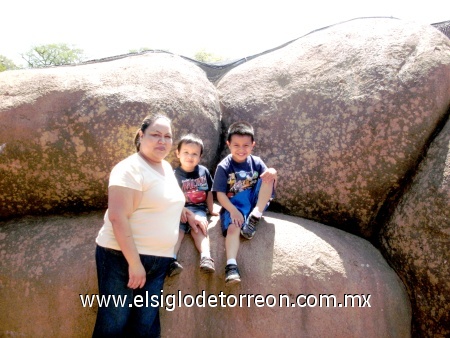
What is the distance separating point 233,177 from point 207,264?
63 centimetres

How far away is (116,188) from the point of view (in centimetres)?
183

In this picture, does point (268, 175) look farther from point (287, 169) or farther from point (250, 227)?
point (287, 169)

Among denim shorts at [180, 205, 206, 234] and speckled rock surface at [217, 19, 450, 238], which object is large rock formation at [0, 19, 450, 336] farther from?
denim shorts at [180, 205, 206, 234]

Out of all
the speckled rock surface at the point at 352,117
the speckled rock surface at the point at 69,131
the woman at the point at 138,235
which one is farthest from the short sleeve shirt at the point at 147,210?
the speckled rock surface at the point at 352,117

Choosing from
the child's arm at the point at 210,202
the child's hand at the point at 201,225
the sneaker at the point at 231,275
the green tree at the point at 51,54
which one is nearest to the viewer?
the sneaker at the point at 231,275

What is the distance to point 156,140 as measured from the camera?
210 cm

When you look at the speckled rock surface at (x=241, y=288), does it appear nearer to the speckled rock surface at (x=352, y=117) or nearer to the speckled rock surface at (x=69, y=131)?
the speckled rock surface at (x=69, y=131)

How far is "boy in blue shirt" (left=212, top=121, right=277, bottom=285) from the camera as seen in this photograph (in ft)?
8.77

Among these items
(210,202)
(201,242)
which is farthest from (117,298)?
(210,202)

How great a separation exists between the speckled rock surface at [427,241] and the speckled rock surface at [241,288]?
12 cm

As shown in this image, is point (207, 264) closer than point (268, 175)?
Yes

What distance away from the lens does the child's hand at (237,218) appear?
8.77 ft

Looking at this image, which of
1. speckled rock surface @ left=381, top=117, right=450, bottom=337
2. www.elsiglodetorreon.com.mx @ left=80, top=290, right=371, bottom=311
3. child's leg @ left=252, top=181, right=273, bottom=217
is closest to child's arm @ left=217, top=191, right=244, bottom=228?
child's leg @ left=252, top=181, right=273, bottom=217

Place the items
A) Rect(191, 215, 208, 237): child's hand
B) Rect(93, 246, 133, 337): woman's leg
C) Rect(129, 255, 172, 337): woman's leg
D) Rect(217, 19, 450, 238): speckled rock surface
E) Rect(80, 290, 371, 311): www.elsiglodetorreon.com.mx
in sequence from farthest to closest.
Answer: Rect(217, 19, 450, 238): speckled rock surface
Rect(191, 215, 208, 237): child's hand
Rect(80, 290, 371, 311): www.elsiglodetorreon.com.mx
Rect(129, 255, 172, 337): woman's leg
Rect(93, 246, 133, 337): woman's leg
